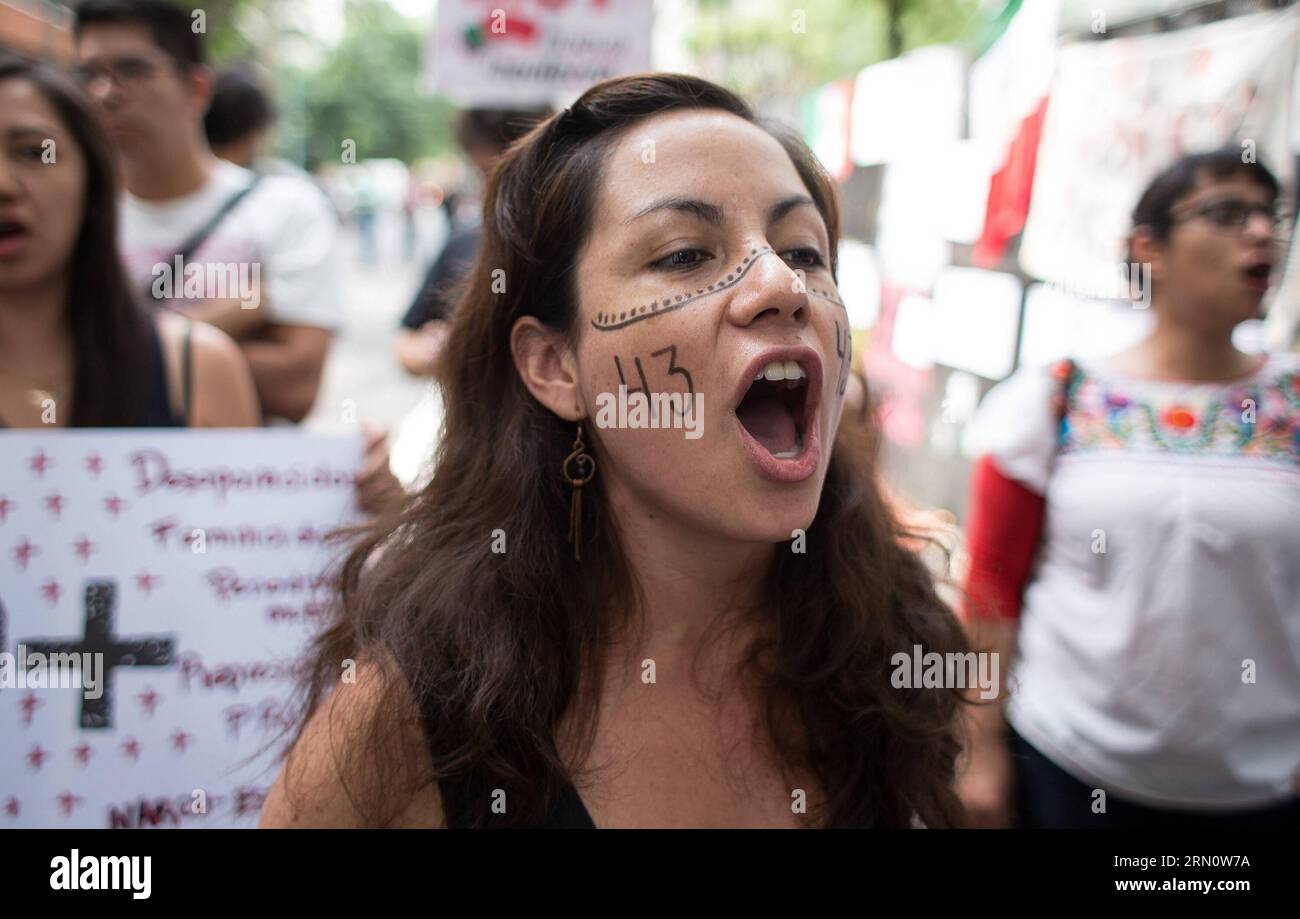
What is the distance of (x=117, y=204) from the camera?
2160 millimetres

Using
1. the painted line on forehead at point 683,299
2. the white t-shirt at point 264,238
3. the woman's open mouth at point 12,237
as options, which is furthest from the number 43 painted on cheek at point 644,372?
the white t-shirt at point 264,238

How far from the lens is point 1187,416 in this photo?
2.03m

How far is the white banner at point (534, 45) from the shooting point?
10.8ft

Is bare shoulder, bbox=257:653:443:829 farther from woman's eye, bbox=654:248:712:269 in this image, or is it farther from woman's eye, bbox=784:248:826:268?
woman's eye, bbox=784:248:826:268

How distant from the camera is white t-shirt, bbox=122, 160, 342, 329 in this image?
9.36 feet

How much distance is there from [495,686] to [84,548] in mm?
1039

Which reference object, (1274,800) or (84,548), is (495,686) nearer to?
(84,548)

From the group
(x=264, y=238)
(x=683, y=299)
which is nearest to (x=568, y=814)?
(x=683, y=299)

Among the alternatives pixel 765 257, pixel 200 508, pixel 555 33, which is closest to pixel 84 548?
pixel 200 508

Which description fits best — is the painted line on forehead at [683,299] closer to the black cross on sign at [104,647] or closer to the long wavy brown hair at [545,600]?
the long wavy brown hair at [545,600]

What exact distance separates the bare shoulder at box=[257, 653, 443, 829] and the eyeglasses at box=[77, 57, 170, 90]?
2256mm

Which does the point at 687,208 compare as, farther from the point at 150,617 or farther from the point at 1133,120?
the point at 1133,120

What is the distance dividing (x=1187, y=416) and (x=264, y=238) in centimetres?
262

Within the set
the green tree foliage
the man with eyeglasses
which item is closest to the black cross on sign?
the man with eyeglasses
